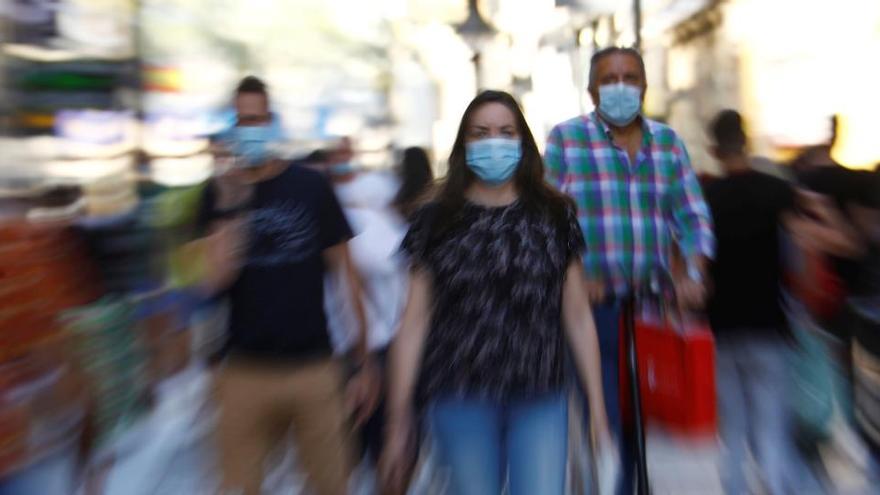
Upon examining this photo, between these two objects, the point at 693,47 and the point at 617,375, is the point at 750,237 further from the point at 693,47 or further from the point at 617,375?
the point at 693,47

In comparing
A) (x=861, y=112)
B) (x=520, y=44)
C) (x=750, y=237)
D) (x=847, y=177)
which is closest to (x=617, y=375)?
(x=750, y=237)

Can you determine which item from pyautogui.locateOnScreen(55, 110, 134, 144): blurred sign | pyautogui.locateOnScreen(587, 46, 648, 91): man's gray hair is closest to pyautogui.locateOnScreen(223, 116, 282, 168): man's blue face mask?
pyautogui.locateOnScreen(587, 46, 648, 91): man's gray hair

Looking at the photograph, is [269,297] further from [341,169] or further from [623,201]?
[341,169]

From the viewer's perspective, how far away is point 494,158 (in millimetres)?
3508

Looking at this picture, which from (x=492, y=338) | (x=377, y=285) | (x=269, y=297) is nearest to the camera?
(x=492, y=338)

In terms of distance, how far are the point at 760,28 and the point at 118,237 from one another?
1377 cm

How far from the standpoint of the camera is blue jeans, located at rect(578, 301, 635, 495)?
4.27 metres

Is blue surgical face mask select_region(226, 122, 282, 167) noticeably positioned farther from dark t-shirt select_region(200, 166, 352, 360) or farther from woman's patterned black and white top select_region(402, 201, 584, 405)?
woman's patterned black and white top select_region(402, 201, 584, 405)

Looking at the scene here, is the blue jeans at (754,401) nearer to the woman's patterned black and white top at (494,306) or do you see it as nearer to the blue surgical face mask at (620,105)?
the blue surgical face mask at (620,105)

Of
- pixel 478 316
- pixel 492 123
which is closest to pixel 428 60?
pixel 492 123

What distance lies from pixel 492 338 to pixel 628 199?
4.10ft

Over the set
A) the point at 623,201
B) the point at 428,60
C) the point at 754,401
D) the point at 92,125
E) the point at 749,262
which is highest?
the point at 428,60

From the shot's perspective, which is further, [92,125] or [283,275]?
[92,125]

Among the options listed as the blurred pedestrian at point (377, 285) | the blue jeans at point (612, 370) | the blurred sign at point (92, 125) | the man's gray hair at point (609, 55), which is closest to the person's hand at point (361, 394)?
the blurred pedestrian at point (377, 285)
